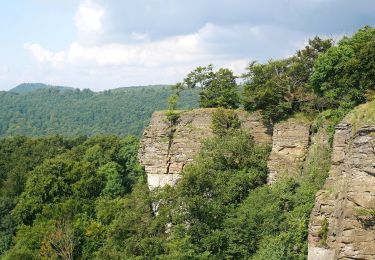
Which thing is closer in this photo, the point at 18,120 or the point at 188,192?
the point at 188,192

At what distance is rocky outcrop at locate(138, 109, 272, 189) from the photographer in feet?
95.8

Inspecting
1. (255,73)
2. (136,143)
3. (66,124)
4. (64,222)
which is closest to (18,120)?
(66,124)

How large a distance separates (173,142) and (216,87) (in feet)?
17.4

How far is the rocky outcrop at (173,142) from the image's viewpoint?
95.8ft

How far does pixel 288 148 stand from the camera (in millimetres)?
25469

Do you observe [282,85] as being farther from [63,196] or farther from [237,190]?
[63,196]

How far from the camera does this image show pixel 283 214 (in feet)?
74.1

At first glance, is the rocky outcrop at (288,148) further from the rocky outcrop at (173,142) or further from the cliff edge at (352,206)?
the cliff edge at (352,206)

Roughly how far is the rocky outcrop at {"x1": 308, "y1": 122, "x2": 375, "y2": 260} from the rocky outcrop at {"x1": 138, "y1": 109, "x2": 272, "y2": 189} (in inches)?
437

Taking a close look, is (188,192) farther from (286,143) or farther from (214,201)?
(286,143)

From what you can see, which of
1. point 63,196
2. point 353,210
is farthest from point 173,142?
point 63,196

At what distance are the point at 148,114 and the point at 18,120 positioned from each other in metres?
55.2

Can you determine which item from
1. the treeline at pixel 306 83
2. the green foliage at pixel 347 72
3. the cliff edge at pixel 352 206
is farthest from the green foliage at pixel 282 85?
the cliff edge at pixel 352 206

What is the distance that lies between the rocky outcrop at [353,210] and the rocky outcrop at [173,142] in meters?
11.1
